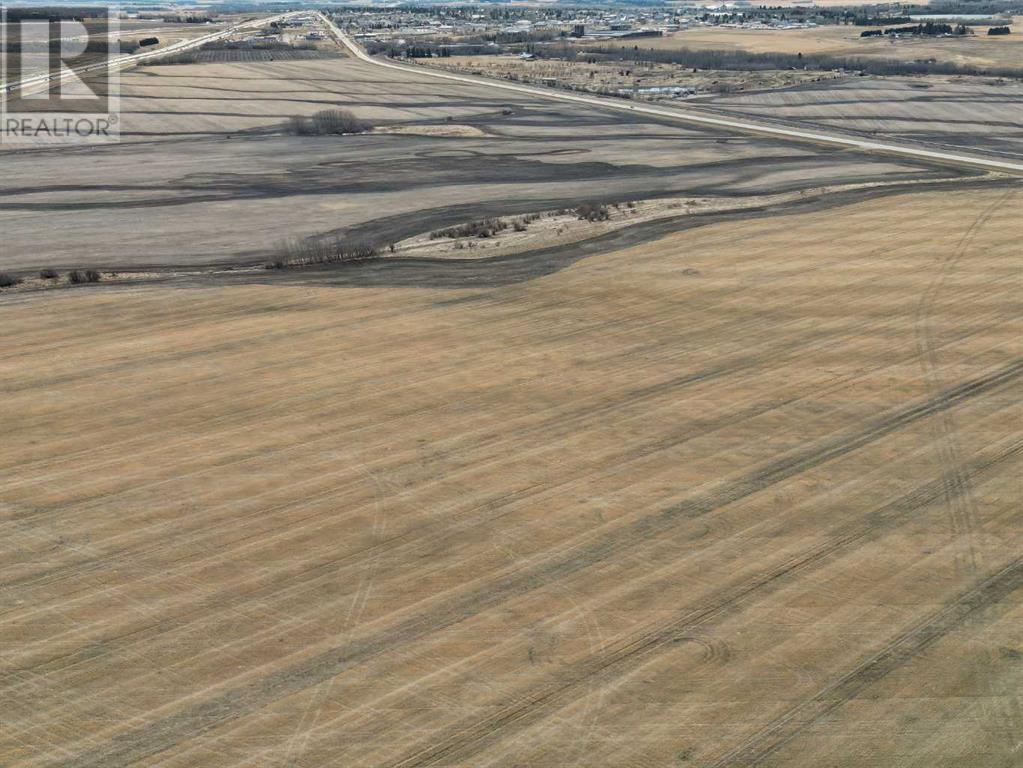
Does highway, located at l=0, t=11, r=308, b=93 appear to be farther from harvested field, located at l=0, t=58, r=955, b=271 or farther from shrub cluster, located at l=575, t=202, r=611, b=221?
shrub cluster, located at l=575, t=202, r=611, b=221

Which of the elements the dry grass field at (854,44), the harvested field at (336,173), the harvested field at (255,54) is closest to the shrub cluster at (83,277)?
the harvested field at (336,173)

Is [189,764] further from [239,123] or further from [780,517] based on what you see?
[239,123]

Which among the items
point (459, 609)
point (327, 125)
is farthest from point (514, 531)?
point (327, 125)

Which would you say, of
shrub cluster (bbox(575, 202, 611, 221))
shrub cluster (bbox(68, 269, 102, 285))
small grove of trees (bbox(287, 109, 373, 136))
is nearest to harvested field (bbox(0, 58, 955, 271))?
small grove of trees (bbox(287, 109, 373, 136))

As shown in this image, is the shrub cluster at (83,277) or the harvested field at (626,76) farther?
the harvested field at (626,76)

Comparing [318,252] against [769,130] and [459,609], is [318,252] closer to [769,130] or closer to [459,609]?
[459,609]

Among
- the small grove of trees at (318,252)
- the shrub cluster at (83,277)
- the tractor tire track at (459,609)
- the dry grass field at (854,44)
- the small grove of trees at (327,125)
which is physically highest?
the dry grass field at (854,44)

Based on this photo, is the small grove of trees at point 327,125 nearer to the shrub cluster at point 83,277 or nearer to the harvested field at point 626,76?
the harvested field at point 626,76
